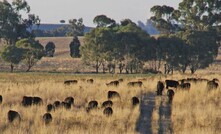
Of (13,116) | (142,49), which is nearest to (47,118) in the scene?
(13,116)

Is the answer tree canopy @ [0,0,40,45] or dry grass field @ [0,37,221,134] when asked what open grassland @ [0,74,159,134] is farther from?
tree canopy @ [0,0,40,45]

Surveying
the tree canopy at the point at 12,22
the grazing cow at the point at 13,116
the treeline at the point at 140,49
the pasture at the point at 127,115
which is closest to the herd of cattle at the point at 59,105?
the grazing cow at the point at 13,116

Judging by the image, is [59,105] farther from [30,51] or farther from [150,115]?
[30,51]

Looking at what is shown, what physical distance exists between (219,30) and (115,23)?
20535mm

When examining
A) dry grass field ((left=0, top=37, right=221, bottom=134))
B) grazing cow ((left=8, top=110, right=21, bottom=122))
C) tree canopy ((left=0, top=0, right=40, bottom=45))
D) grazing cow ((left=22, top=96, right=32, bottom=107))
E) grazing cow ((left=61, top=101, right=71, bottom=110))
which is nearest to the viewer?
dry grass field ((left=0, top=37, right=221, bottom=134))

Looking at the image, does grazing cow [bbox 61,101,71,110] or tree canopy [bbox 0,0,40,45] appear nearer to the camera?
grazing cow [bbox 61,101,71,110]

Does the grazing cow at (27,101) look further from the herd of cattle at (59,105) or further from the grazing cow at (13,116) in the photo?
the grazing cow at (13,116)

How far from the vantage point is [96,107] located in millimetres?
20266

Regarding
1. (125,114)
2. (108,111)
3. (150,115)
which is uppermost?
(108,111)

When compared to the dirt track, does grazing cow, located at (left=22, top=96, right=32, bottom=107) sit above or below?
above

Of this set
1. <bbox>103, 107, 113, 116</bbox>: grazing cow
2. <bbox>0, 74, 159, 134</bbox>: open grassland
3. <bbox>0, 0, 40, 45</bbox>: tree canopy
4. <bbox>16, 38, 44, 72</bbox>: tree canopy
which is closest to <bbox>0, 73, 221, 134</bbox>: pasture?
<bbox>0, 74, 159, 134</bbox>: open grassland

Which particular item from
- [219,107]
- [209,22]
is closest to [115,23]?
[209,22]

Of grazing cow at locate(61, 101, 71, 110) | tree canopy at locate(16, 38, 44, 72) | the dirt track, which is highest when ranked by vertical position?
tree canopy at locate(16, 38, 44, 72)

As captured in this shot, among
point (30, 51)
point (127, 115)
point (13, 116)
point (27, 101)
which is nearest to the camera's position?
point (13, 116)
